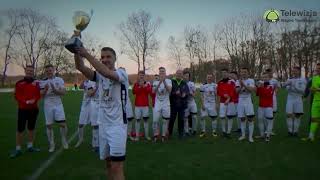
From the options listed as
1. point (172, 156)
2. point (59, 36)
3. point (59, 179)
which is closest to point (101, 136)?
point (59, 179)

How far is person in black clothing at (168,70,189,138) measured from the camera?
13.3m

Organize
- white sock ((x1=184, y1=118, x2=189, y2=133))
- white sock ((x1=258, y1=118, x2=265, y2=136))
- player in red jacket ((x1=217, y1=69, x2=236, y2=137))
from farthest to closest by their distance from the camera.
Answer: white sock ((x1=184, y1=118, x2=189, y2=133)) < player in red jacket ((x1=217, y1=69, x2=236, y2=137)) < white sock ((x1=258, y1=118, x2=265, y2=136))

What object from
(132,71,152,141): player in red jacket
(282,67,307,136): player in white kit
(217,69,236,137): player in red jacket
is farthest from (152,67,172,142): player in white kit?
(282,67,307,136): player in white kit

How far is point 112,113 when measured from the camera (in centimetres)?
535

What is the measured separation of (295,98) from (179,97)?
380cm

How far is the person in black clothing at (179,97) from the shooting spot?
43.5 feet

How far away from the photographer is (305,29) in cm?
5344

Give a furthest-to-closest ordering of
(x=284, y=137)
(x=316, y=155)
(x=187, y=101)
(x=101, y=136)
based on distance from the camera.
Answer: (x=187, y=101) < (x=284, y=137) < (x=316, y=155) < (x=101, y=136)

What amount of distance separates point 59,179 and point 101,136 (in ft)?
8.77

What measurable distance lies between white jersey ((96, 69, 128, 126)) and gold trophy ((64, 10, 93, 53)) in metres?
0.87

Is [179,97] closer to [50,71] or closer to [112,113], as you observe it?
[50,71]

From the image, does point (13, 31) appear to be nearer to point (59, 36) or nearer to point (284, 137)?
point (59, 36)

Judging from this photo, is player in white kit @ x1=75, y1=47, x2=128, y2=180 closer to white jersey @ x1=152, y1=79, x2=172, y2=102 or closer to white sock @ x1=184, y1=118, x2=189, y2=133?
white jersey @ x1=152, y1=79, x2=172, y2=102

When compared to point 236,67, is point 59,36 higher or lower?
higher
